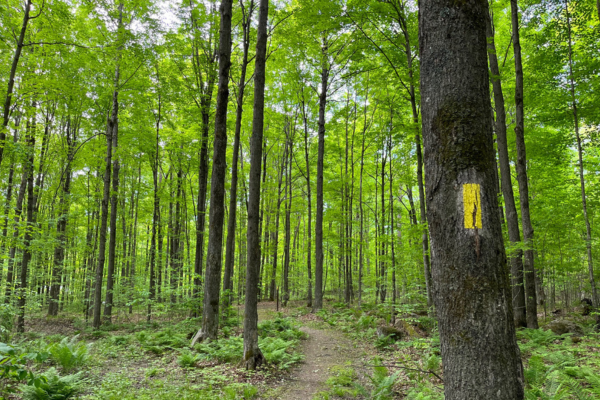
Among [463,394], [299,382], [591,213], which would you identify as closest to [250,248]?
[299,382]

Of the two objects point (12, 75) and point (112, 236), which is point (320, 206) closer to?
point (112, 236)

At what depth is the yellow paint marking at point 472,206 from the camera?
178cm

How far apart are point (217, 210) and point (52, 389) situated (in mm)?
4721

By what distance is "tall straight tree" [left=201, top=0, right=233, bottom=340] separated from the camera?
315 inches

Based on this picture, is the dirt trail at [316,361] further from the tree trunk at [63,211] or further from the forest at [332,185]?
the tree trunk at [63,211]

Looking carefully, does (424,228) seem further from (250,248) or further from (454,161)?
(454,161)

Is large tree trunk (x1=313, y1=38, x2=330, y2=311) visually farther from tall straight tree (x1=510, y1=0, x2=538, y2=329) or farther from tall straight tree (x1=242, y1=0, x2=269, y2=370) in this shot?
tall straight tree (x1=242, y1=0, x2=269, y2=370)

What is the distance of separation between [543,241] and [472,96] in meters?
12.7

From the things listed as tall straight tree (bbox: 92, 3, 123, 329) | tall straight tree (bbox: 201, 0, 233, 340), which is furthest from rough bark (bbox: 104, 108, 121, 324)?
tall straight tree (bbox: 201, 0, 233, 340)

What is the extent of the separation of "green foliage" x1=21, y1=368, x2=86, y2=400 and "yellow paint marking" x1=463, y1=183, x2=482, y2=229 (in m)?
5.44

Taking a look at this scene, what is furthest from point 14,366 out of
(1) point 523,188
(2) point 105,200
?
(1) point 523,188

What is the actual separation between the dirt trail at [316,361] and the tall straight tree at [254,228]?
2.95 feet

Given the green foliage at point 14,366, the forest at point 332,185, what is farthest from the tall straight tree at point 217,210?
the green foliage at point 14,366

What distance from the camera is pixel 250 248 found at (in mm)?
6797
